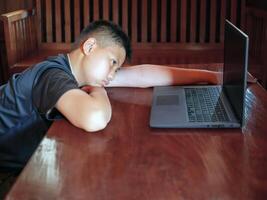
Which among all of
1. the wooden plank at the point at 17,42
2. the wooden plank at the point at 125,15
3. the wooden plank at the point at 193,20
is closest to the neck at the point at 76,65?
the wooden plank at the point at 17,42

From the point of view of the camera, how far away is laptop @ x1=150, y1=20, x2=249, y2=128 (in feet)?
3.49

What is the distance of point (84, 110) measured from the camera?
1054mm

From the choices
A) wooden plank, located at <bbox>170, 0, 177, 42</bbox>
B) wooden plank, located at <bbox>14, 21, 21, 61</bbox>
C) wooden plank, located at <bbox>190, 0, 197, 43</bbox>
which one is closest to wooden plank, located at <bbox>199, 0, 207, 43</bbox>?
wooden plank, located at <bbox>190, 0, 197, 43</bbox>

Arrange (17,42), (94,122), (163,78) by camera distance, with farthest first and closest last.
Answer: (17,42) < (163,78) < (94,122)

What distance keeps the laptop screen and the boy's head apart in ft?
1.06

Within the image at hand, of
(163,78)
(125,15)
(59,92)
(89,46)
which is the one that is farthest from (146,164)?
(125,15)

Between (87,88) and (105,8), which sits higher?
(105,8)

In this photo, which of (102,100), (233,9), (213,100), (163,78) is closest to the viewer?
(102,100)

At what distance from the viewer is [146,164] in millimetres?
857

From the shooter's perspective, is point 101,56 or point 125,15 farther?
point 125,15

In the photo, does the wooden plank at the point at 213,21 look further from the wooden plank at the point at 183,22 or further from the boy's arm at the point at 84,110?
the boy's arm at the point at 84,110

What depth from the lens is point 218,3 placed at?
10.2 ft

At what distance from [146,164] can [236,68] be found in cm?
42

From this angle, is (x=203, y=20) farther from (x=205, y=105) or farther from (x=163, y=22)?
(x=205, y=105)
